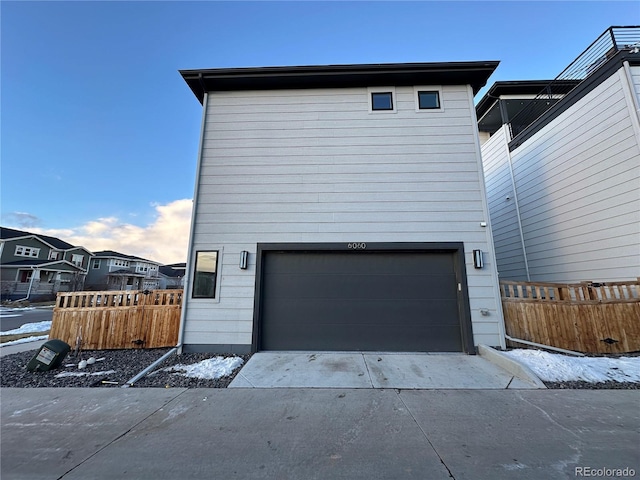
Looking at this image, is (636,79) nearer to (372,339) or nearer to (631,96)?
(631,96)

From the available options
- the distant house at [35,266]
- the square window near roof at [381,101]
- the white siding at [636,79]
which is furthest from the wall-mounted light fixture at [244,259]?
the distant house at [35,266]

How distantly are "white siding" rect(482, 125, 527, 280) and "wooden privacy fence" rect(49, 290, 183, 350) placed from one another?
1049 centimetres

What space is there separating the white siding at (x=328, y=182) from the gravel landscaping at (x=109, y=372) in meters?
0.73

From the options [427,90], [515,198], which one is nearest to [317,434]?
[427,90]

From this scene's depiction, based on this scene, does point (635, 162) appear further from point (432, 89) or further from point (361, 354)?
point (361, 354)

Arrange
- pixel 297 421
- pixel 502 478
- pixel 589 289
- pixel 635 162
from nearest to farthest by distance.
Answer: pixel 502 478
pixel 297 421
pixel 589 289
pixel 635 162

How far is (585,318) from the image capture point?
454cm

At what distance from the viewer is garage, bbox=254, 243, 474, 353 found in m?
5.07

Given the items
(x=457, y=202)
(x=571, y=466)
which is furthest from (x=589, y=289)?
(x=571, y=466)

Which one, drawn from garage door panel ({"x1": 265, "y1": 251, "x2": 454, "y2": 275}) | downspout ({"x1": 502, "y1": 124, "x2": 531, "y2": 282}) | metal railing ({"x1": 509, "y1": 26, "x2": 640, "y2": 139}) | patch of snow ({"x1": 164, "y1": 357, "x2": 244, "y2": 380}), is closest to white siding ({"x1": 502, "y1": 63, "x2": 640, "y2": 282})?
downspout ({"x1": 502, "y1": 124, "x2": 531, "y2": 282})

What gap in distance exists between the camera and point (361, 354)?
4.86 meters

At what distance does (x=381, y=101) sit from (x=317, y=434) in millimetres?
6743

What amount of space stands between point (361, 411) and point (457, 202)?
4593 mm

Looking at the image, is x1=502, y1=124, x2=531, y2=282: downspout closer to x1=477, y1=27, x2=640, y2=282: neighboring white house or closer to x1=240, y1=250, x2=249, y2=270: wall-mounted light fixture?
x1=477, y1=27, x2=640, y2=282: neighboring white house
